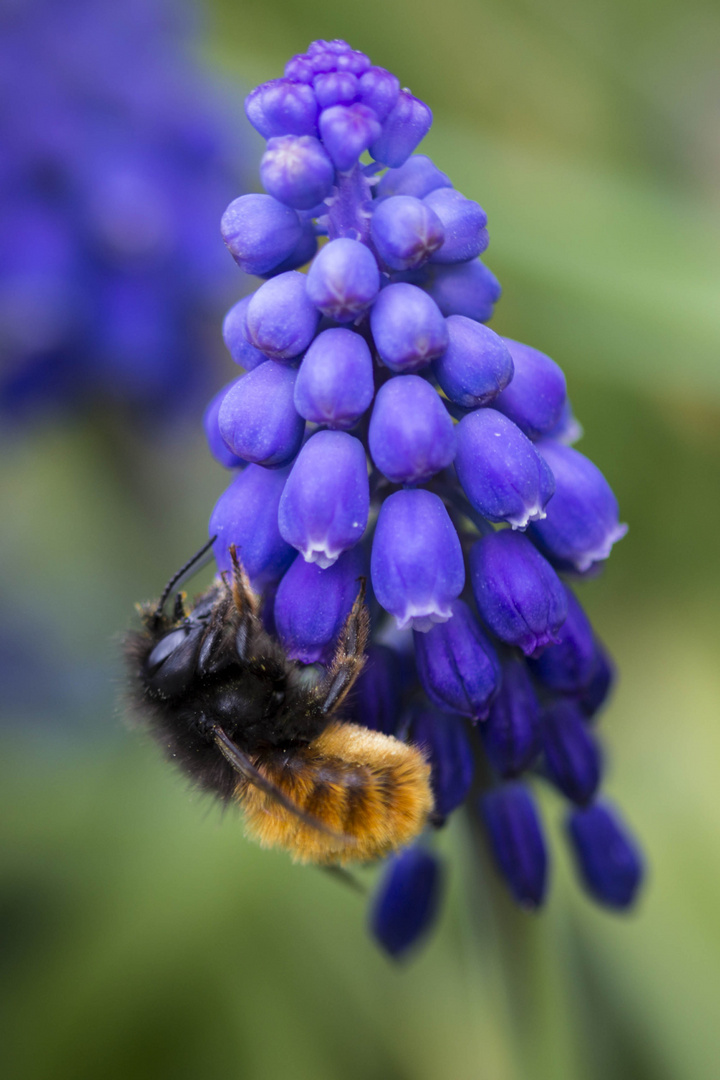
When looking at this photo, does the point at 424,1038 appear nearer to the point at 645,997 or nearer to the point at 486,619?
the point at 645,997

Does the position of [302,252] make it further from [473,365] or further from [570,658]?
[570,658]

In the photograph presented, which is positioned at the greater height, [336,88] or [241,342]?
[336,88]

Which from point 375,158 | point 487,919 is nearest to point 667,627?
point 487,919

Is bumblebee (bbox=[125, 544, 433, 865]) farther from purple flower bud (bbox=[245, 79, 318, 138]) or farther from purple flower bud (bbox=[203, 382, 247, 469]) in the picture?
purple flower bud (bbox=[245, 79, 318, 138])

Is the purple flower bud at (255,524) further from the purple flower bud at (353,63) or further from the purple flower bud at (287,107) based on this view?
the purple flower bud at (353,63)

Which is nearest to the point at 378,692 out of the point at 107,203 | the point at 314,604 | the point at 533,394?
the point at 314,604
